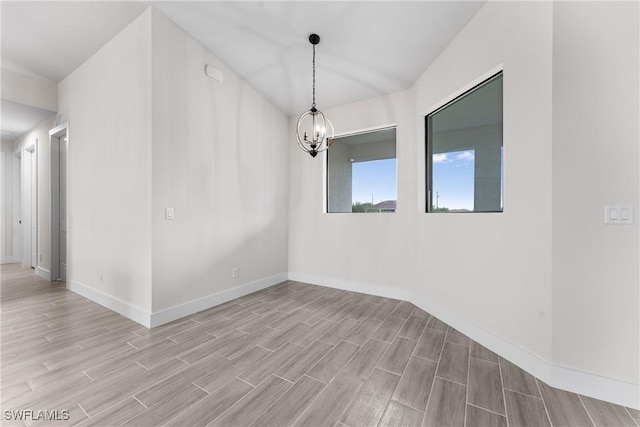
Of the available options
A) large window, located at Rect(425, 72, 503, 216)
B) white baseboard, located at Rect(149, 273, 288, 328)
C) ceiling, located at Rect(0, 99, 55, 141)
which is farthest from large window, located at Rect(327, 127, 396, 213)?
ceiling, located at Rect(0, 99, 55, 141)

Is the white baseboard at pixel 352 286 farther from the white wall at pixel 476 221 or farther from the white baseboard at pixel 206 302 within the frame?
the white baseboard at pixel 206 302

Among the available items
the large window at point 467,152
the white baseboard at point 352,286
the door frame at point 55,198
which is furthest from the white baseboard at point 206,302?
the door frame at point 55,198

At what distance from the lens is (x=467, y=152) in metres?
2.81

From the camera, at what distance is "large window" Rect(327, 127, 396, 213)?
3975 mm

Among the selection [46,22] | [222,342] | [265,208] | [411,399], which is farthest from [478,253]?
[46,22]

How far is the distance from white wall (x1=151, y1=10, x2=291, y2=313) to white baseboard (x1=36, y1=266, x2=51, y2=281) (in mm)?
3460

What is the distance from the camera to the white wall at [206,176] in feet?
9.18

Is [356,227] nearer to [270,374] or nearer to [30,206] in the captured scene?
[270,374]

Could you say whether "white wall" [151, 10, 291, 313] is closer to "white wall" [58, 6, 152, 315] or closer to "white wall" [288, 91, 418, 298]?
"white wall" [58, 6, 152, 315]

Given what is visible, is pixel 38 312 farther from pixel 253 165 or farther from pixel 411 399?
pixel 411 399

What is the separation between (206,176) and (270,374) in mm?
2340

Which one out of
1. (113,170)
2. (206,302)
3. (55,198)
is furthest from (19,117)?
(206,302)

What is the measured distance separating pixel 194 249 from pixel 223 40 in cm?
244

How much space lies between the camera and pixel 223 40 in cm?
307
